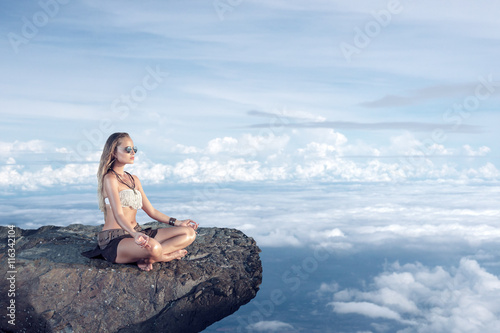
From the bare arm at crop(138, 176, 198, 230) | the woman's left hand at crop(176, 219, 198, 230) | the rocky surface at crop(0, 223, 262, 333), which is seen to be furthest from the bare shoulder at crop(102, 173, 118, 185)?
the rocky surface at crop(0, 223, 262, 333)

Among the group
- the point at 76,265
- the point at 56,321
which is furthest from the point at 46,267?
the point at 56,321

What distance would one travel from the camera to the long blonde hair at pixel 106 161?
7449 mm

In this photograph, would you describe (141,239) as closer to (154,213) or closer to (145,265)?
(145,265)

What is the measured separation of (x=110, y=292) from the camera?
7438 millimetres

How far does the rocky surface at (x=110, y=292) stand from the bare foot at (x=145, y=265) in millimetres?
84

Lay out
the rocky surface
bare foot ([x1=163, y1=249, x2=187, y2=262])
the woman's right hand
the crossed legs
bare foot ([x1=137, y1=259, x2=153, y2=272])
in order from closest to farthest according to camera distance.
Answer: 1. the woman's right hand
2. the rocky surface
3. the crossed legs
4. bare foot ([x1=137, y1=259, x2=153, y2=272])
5. bare foot ([x1=163, y1=249, x2=187, y2=262])

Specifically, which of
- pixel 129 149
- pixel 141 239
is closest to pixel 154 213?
pixel 141 239

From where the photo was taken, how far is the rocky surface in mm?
7219

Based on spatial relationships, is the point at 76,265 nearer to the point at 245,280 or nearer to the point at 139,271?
the point at 139,271

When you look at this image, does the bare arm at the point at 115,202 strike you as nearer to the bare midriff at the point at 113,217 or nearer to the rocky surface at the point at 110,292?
the bare midriff at the point at 113,217

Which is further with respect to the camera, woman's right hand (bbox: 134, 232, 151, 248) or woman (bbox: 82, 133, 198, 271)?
woman (bbox: 82, 133, 198, 271)

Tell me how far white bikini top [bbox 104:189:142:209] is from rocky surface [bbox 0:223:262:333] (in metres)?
1.03

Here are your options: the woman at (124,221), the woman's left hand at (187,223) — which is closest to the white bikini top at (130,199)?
the woman at (124,221)

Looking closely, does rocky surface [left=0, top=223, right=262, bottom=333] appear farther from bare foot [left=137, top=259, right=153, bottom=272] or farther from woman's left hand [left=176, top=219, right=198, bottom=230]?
woman's left hand [left=176, top=219, right=198, bottom=230]
